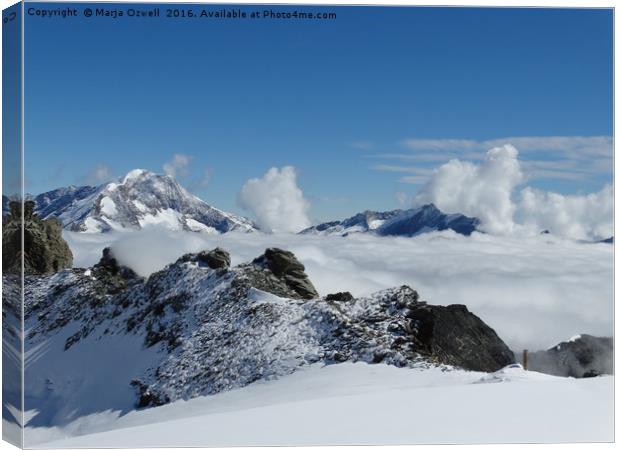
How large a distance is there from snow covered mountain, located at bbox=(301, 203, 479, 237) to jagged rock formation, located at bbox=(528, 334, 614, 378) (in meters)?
4.00

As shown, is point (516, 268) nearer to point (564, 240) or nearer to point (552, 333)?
point (564, 240)

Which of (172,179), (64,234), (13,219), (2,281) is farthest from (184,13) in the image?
(64,234)

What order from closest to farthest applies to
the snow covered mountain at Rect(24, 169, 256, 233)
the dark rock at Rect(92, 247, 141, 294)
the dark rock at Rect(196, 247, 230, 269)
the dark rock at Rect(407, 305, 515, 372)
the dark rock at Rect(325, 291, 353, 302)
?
1. the snow covered mountain at Rect(24, 169, 256, 233)
2. the dark rock at Rect(407, 305, 515, 372)
3. the dark rock at Rect(325, 291, 353, 302)
4. the dark rock at Rect(196, 247, 230, 269)
5. the dark rock at Rect(92, 247, 141, 294)

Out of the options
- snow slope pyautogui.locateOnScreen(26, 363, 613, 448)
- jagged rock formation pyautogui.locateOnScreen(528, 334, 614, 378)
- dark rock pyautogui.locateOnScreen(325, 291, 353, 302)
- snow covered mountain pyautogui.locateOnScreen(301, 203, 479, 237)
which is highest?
snow covered mountain pyautogui.locateOnScreen(301, 203, 479, 237)

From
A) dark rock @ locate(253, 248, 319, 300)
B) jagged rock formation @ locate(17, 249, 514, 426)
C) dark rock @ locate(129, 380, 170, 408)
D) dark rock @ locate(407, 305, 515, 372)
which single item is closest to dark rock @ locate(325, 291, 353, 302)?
jagged rock formation @ locate(17, 249, 514, 426)

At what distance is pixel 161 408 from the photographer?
17.3 m

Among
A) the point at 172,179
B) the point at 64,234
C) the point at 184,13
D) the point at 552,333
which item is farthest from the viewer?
the point at 552,333

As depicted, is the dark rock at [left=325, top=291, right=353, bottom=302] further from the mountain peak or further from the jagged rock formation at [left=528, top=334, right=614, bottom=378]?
the mountain peak

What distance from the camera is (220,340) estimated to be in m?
20.1

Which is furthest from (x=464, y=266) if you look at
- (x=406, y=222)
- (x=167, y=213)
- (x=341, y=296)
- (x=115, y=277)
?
(x=115, y=277)

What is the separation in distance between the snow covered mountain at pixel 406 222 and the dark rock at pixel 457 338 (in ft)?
8.96

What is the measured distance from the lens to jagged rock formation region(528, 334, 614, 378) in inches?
621

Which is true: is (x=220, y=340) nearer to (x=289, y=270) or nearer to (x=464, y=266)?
(x=464, y=266)

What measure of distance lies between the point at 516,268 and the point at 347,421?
6527 mm
